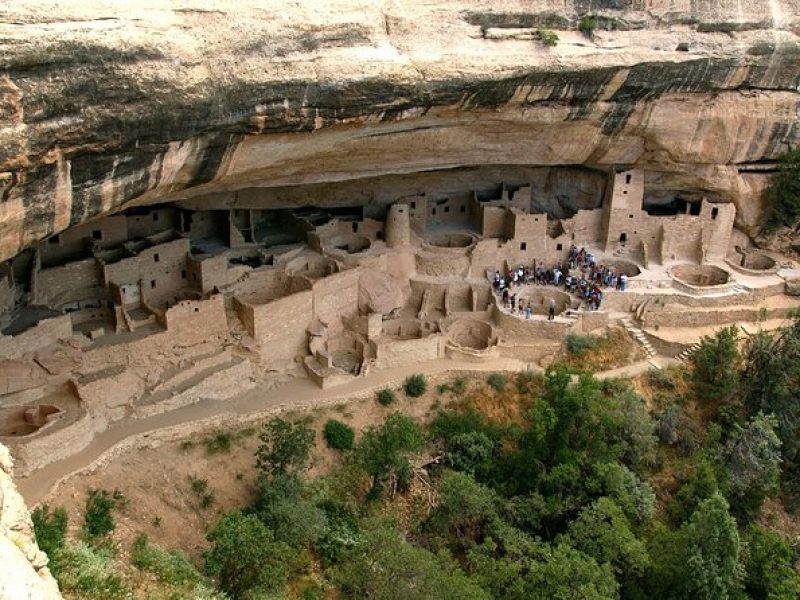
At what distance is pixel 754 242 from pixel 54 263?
48.4 feet

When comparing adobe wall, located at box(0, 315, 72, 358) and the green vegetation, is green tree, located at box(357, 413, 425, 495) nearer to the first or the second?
the green vegetation

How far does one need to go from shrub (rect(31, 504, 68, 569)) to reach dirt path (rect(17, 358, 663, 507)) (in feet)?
1.95

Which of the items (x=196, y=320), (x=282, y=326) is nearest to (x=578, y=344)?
(x=282, y=326)

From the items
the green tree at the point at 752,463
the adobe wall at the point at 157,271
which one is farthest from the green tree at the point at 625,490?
the adobe wall at the point at 157,271

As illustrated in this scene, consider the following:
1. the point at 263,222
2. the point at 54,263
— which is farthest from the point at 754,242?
the point at 54,263

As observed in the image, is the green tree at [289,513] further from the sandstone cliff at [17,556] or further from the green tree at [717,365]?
the green tree at [717,365]

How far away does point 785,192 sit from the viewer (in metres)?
18.2

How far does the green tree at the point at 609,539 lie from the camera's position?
1318cm

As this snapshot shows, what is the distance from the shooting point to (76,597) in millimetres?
7527

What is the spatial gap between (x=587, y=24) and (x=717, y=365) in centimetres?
681

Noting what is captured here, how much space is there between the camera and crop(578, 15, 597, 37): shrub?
→ 13.8 meters

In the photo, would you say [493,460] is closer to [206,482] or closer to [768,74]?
[206,482]

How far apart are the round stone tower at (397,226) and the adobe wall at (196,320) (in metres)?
4.14

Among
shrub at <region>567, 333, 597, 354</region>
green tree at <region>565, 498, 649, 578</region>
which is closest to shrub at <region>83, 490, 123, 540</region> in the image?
green tree at <region>565, 498, 649, 578</region>
